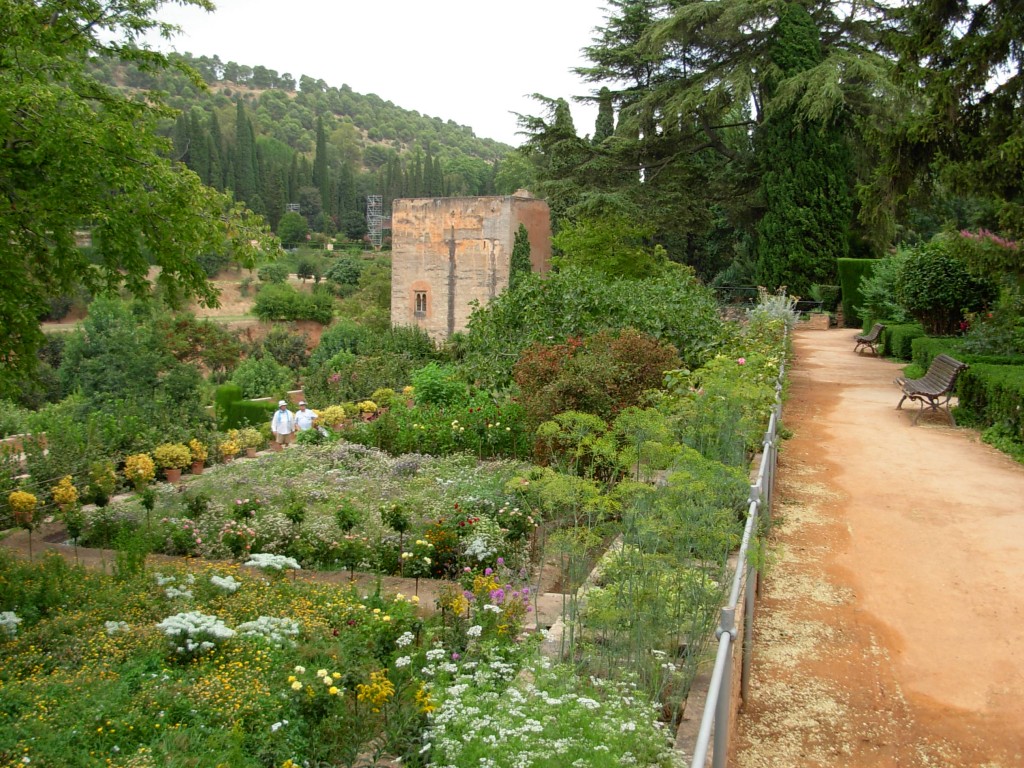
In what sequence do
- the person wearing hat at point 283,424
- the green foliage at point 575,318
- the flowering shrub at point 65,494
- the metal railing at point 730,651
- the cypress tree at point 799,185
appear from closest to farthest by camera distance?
1. the metal railing at point 730,651
2. the flowering shrub at point 65,494
3. the green foliage at point 575,318
4. the person wearing hat at point 283,424
5. the cypress tree at point 799,185

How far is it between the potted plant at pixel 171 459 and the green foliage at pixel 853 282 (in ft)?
59.2

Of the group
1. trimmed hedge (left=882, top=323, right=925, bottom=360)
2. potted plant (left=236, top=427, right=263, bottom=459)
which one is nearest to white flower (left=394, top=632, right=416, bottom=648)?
potted plant (left=236, top=427, right=263, bottom=459)

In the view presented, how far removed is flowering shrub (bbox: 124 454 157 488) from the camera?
8945 mm

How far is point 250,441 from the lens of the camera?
11.9m

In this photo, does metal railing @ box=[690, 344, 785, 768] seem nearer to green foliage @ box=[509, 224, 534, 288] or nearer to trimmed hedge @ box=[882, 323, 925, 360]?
trimmed hedge @ box=[882, 323, 925, 360]

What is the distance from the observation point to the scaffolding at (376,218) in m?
72.1

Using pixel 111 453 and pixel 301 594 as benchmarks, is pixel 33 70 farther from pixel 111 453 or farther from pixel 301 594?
pixel 111 453

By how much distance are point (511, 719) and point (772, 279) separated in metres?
22.9

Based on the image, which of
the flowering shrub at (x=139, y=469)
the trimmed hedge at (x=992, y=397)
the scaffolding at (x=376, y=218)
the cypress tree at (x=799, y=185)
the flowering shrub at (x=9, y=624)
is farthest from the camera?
the scaffolding at (x=376, y=218)

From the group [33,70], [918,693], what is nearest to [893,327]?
[918,693]

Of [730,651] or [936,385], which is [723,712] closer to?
[730,651]

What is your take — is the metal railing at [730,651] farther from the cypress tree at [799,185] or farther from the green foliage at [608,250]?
the cypress tree at [799,185]

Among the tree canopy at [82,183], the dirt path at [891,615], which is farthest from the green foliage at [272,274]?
the dirt path at [891,615]

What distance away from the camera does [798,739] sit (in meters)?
3.58
